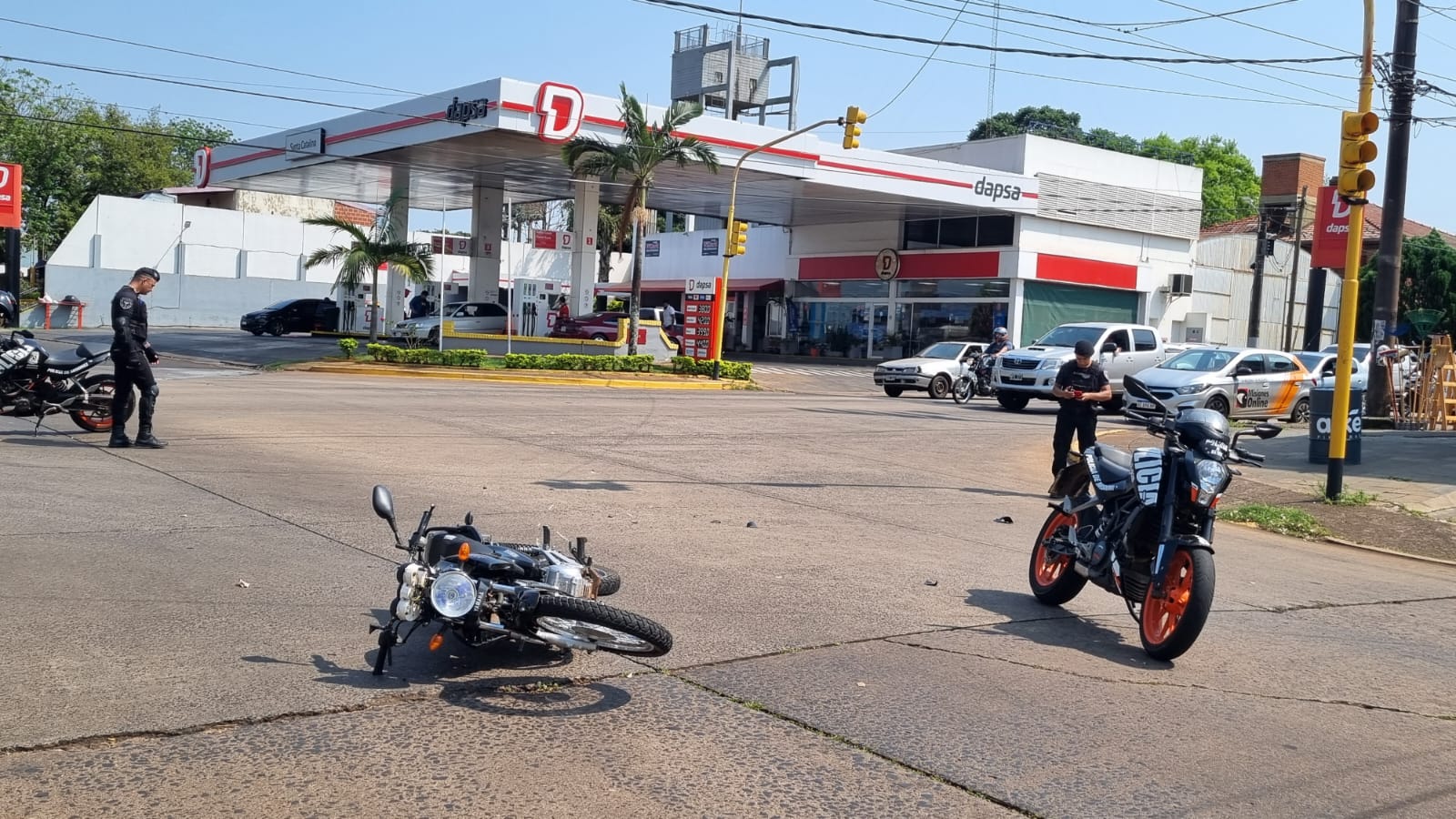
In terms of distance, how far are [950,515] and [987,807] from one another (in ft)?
24.0

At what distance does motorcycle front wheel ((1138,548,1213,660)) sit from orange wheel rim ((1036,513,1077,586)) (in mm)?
888

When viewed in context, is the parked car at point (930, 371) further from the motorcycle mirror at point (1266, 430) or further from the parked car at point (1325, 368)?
the motorcycle mirror at point (1266, 430)

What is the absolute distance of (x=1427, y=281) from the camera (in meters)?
50.9

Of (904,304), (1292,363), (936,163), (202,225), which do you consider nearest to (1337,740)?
(1292,363)

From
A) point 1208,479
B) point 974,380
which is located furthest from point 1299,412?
point 1208,479

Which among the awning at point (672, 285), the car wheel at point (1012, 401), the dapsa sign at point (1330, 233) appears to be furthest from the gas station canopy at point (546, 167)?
the dapsa sign at point (1330, 233)

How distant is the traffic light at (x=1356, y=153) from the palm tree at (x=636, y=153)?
22.6m

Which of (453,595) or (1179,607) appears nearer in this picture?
(453,595)

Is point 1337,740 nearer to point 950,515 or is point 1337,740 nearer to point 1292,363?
point 950,515

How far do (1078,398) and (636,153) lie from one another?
22.1 meters

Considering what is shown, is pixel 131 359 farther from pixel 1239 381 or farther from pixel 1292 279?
pixel 1292 279

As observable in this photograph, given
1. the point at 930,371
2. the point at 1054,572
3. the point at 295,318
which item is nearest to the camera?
A: the point at 1054,572

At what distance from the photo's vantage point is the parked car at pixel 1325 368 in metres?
25.3

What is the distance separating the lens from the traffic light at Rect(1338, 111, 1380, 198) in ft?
40.4
